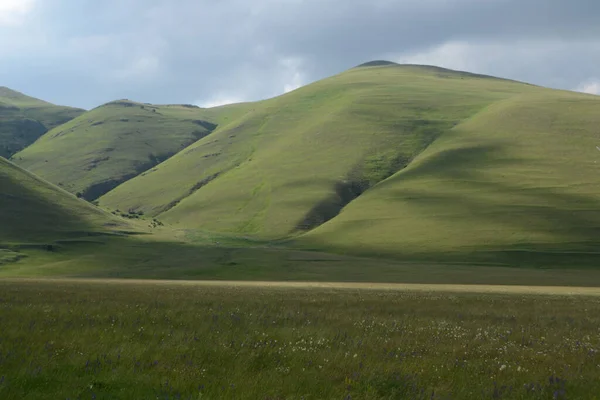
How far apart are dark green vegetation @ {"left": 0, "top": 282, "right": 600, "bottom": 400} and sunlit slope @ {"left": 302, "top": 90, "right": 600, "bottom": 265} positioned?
4332 inches

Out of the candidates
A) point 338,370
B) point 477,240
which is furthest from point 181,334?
point 477,240

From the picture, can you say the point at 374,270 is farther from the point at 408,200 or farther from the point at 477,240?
the point at 408,200

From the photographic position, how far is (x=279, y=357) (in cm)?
1289

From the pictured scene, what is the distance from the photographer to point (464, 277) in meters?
90.0

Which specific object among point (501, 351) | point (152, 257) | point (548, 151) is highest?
point (548, 151)

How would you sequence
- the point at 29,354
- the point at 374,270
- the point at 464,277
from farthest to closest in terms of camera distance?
the point at 374,270 < the point at 464,277 < the point at 29,354

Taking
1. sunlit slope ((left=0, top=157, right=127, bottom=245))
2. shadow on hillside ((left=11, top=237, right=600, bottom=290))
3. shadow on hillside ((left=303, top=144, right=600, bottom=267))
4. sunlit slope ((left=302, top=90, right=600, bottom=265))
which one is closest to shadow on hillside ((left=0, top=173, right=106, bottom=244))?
sunlit slope ((left=0, top=157, right=127, bottom=245))

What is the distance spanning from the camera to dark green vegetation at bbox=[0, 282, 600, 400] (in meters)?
9.98

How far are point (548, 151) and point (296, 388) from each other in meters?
203

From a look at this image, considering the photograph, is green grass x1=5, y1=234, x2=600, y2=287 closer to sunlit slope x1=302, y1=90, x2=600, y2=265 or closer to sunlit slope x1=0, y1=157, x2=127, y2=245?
sunlit slope x1=0, y1=157, x2=127, y2=245

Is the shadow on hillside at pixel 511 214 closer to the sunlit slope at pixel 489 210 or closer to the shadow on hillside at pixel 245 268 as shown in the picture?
the sunlit slope at pixel 489 210

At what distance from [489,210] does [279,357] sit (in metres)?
155

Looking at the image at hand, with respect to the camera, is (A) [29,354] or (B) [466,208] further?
(B) [466,208]

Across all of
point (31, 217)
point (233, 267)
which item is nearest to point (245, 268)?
point (233, 267)
